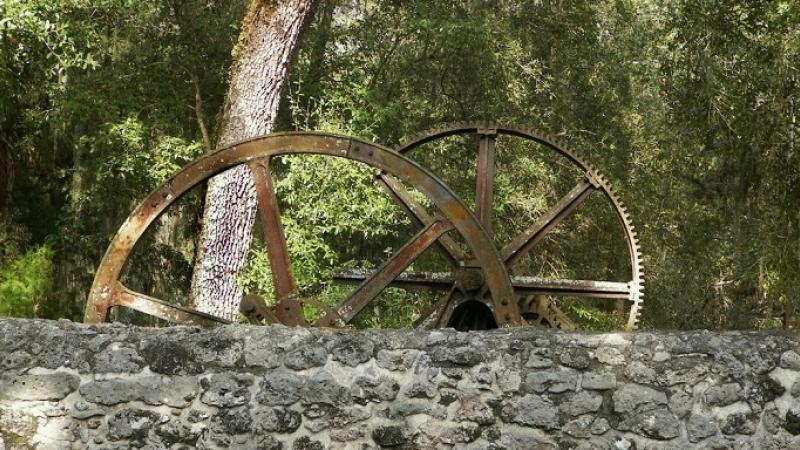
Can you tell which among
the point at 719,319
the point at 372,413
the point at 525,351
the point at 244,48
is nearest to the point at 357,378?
the point at 372,413

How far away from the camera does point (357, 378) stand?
14.7ft

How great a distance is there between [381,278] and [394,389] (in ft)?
4.05

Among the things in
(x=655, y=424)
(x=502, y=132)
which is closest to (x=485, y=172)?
(x=502, y=132)

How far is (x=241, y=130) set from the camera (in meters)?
9.43

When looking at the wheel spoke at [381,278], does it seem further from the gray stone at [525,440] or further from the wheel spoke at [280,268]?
the gray stone at [525,440]

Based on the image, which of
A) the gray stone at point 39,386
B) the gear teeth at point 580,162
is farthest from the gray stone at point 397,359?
the gear teeth at point 580,162

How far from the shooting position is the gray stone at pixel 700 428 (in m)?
4.37

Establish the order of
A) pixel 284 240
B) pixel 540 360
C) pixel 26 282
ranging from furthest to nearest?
pixel 26 282 → pixel 284 240 → pixel 540 360

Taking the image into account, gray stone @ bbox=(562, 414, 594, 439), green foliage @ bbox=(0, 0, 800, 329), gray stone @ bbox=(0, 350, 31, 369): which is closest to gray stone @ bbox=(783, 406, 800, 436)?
gray stone @ bbox=(562, 414, 594, 439)

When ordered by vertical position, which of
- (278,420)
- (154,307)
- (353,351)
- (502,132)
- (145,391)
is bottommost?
(278,420)

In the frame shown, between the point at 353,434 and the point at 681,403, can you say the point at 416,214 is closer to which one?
the point at 353,434

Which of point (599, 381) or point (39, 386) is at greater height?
point (599, 381)

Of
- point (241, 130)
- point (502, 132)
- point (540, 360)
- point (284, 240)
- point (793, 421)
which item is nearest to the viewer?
point (793, 421)

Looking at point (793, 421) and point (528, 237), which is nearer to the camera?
point (793, 421)
